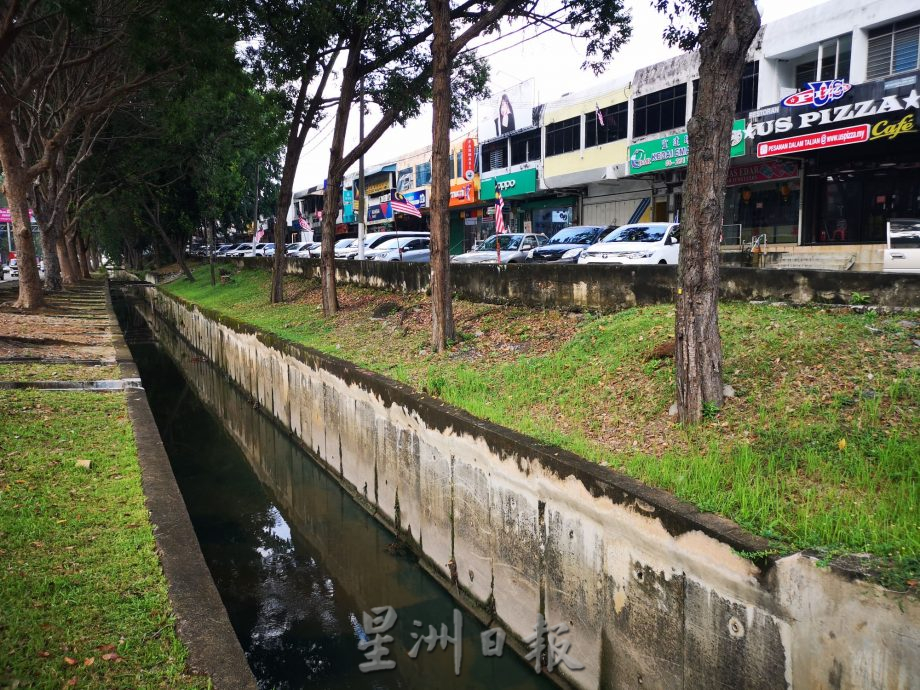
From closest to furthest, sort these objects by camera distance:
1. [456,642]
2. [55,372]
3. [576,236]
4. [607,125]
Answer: [456,642], [55,372], [576,236], [607,125]

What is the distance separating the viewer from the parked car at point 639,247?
16344 millimetres

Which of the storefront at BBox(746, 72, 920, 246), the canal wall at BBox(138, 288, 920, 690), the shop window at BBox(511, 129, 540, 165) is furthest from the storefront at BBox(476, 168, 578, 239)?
the canal wall at BBox(138, 288, 920, 690)

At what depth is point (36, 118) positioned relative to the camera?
67.5 feet

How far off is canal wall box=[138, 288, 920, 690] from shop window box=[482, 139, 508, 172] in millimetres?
27195

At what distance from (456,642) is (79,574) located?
3.52m

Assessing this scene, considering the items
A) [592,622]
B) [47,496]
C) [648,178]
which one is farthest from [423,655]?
[648,178]

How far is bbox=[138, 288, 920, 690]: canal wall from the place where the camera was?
351 centimetres

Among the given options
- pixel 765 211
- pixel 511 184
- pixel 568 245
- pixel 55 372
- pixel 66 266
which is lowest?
pixel 55 372

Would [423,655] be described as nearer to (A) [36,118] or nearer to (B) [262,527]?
(B) [262,527]

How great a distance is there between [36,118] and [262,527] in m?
17.5

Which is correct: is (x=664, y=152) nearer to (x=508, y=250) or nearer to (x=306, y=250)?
(x=508, y=250)

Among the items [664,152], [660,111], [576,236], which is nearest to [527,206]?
[660,111]

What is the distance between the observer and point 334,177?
1625cm

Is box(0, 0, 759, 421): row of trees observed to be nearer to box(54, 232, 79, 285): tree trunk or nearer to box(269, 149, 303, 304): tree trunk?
box(269, 149, 303, 304): tree trunk
